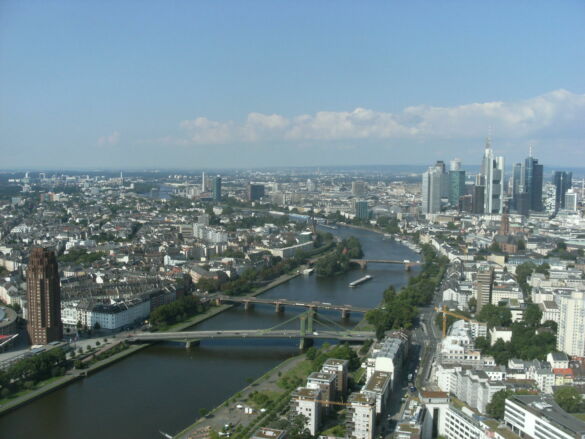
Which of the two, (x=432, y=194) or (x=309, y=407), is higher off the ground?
(x=432, y=194)

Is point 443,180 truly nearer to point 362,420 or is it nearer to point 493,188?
point 493,188

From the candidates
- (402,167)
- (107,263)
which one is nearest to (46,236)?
(107,263)

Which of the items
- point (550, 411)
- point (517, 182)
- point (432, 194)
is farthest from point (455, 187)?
point (550, 411)

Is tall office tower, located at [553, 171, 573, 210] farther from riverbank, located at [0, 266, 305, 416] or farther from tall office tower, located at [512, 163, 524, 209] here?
riverbank, located at [0, 266, 305, 416]

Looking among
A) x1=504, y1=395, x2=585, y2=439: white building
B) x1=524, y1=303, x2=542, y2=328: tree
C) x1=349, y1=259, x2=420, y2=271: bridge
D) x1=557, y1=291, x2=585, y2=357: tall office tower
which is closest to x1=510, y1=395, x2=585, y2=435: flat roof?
x1=504, y1=395, x2=585, y2=439: white building

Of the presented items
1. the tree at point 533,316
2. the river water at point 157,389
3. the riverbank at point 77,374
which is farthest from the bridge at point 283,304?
the tree at point 533,316
